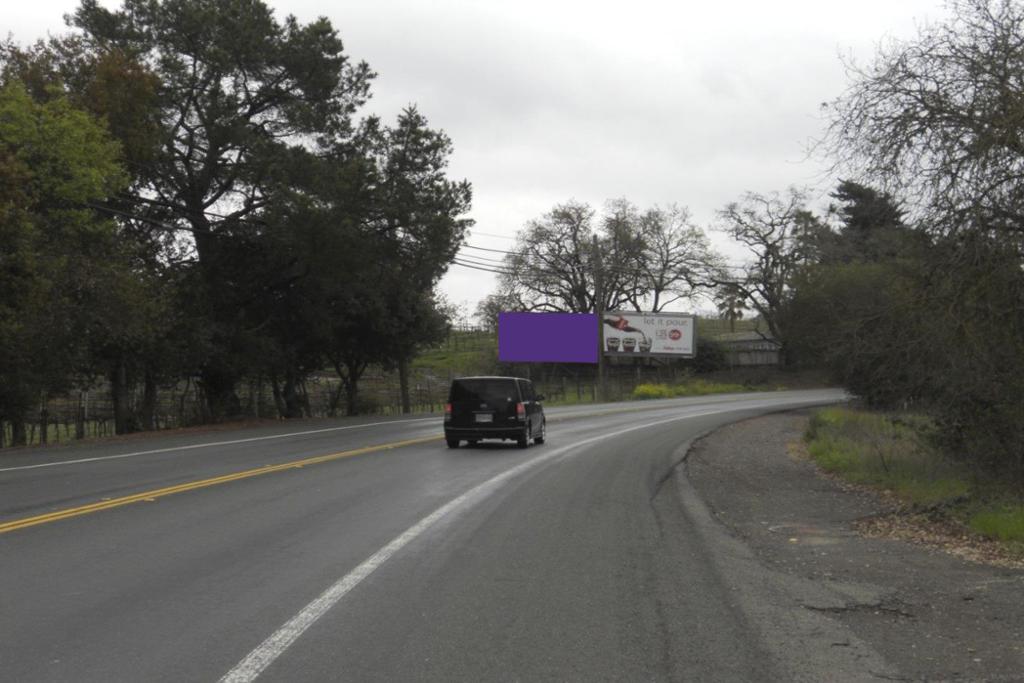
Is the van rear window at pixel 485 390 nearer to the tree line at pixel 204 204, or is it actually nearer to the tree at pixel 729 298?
the tree line at pixel 204 204

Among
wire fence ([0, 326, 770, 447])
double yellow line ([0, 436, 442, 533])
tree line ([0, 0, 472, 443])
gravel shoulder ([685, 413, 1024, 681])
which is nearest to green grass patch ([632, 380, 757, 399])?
wire fence ([0, 326, 770, 447])

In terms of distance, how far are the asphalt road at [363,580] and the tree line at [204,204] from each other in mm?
10798

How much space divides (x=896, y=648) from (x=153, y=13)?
3442 centimetres

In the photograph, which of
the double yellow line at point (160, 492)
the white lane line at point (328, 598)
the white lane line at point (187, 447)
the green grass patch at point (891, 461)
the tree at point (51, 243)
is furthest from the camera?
the tree at point (51, 243)

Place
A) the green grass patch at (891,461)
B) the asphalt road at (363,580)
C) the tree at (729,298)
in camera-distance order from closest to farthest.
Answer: the asphalt road at (363,580) < the green grass patch at (891,461) < the tree at (729,298)

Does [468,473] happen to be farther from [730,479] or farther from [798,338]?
[798,338]

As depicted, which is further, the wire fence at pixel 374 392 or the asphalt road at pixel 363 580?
the wire fence at pixel 374 392

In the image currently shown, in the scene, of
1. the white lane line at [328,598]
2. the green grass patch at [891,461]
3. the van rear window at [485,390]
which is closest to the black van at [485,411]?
the van rear window at [485,390]

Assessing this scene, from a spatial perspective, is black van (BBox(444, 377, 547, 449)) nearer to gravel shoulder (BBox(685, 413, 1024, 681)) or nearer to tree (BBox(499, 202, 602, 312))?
gravel shoulder (BBox(685, 413, 1024, 681))

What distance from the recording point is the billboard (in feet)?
232

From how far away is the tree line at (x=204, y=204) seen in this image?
24.6m

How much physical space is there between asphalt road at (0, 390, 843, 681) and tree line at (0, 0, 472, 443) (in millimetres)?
10798

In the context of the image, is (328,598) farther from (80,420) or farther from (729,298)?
(729,298)

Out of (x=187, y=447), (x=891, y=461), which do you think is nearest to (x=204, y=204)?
(x=187, y=447)
